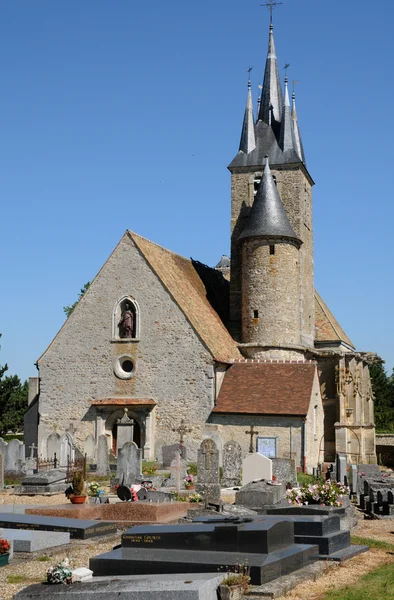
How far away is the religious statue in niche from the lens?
30.5m

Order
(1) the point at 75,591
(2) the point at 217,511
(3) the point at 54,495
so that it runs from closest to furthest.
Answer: (1) the point at 75,591
(2) the point at 217,511
(3) the point at 54,495

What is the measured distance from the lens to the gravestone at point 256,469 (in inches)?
780

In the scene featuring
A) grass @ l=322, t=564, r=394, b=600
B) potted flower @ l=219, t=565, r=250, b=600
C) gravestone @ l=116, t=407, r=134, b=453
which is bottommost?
grass @ l=322, t=564, r=394, b=600

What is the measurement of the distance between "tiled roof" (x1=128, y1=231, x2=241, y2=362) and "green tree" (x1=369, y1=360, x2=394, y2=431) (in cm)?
2608

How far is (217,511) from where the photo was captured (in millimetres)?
14719

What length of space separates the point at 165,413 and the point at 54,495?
31.3ft

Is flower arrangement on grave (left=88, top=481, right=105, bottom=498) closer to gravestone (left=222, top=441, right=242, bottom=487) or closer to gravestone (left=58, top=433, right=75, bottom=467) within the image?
gravestone (left=222, top=441, right=242, bottom=487)

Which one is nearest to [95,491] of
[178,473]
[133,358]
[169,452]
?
[178,473]

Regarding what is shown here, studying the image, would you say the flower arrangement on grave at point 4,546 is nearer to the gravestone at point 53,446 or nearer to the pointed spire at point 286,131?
the gravestone at point 53,446

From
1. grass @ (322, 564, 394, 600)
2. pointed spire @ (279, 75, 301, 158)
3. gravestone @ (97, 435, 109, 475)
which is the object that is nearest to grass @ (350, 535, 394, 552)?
grass @ (322, 564, 394, 600)

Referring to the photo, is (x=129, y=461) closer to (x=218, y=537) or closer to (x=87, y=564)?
(x=87, y=564)

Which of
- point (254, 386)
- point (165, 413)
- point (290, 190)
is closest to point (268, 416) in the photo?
point (254, 386)

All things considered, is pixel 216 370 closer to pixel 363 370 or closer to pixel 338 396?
pixel 338 396

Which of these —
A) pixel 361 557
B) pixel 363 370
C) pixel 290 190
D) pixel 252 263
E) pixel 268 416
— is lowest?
pixel 361 557
